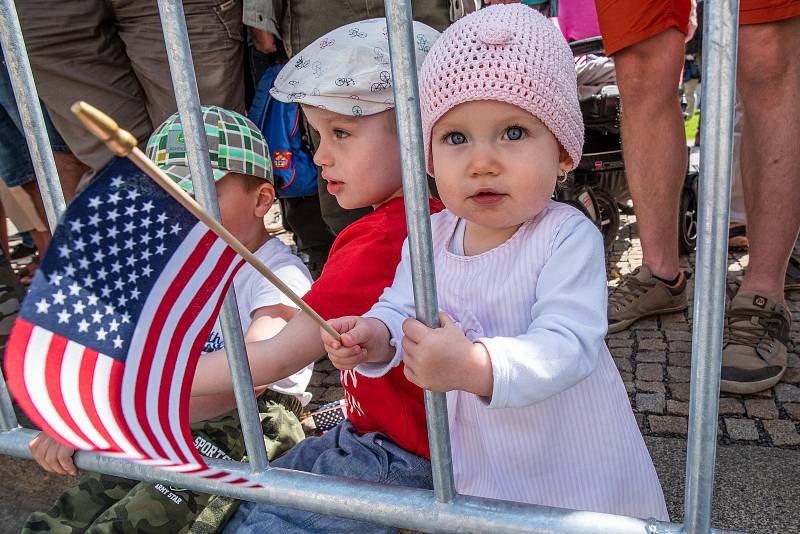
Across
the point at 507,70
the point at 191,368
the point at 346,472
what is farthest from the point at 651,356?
the point at 191,368

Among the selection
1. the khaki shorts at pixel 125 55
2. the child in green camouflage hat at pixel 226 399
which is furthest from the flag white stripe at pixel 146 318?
the khaki shorts at pixel 125 55

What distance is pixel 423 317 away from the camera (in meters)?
1.14

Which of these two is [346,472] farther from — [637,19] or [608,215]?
[608,215]

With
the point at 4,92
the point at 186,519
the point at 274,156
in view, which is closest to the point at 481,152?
the point at 186,519

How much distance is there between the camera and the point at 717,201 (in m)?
0.92

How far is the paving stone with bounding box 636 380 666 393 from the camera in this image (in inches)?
97.4

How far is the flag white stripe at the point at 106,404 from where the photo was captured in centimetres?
101

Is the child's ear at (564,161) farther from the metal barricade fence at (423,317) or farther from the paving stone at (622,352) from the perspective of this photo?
the paving stone at (622,352)

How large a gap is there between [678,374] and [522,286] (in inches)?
57.4

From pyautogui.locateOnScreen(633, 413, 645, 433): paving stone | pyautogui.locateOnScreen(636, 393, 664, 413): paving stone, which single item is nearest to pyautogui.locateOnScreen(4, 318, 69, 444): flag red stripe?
pyautogui.locateOnScreen(633, 413, 645, 433): paving stone

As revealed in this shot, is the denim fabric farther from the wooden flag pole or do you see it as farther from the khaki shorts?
the wooden flag pole

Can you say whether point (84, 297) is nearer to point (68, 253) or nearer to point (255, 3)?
point (68, 253)

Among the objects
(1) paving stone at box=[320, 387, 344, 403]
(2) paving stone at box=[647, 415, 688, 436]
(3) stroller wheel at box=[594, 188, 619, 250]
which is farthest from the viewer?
(3) stroller wheel at box=[594, 188, 619, 250]

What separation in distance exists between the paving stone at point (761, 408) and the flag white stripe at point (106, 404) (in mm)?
1931
